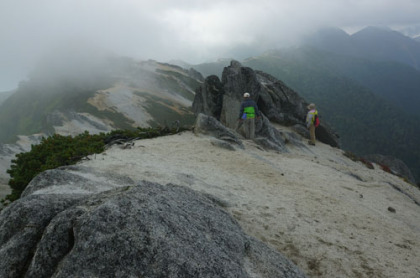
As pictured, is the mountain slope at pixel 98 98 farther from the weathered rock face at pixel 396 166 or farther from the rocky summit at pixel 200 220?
the weathered rock face at pixel 396 166

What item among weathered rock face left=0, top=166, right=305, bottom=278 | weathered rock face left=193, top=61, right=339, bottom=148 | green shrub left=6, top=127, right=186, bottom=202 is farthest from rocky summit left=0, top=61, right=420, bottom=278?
weathered rock face left=193, top=61, right=339, bottom=148

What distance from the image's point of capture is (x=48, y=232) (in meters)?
3.72

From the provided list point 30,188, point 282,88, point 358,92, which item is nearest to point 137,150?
point 30,188

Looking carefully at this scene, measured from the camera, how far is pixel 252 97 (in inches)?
1351

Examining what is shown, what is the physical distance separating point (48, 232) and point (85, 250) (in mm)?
747

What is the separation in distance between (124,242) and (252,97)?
32.2 meters

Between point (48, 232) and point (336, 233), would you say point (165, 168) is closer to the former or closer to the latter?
A: point (336, 233)

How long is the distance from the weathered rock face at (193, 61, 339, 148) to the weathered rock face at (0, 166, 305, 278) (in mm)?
26082

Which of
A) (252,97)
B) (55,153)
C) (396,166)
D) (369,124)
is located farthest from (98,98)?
(369,124)

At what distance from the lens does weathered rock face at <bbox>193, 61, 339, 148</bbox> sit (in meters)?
33.7

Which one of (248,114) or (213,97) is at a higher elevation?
(248,114)

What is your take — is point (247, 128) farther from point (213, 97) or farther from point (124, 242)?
point (213, 97)

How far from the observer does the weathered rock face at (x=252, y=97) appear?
33.7 meters

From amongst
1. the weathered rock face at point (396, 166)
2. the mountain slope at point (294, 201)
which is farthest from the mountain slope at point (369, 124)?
the mountain slope at point (294, 201)
